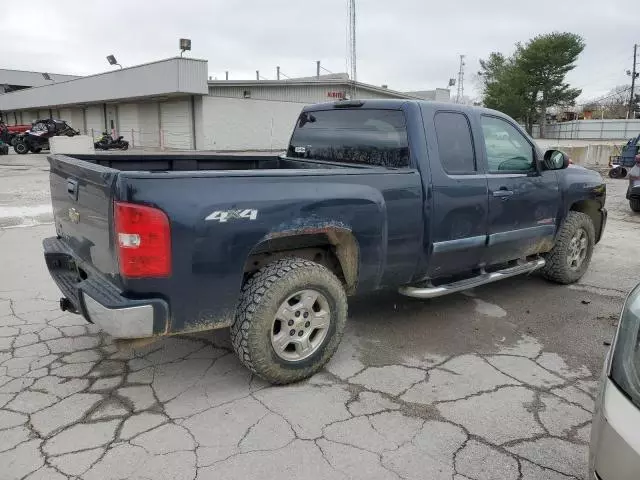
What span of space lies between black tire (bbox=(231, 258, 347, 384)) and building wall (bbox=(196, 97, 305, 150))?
26258 millimetres

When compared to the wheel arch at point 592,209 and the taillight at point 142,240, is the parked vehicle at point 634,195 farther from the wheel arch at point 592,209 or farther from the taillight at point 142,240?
the taillight at point 142,240

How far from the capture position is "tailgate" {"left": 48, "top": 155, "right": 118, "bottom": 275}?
295 centimetres

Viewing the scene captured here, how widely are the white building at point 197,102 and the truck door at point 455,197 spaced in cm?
2414

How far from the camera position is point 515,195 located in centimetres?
473

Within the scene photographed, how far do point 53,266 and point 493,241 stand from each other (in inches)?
140

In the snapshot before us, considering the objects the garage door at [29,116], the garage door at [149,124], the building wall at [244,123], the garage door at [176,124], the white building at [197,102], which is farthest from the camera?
the garage door at [29,116]

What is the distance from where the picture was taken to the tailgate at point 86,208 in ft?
9.69

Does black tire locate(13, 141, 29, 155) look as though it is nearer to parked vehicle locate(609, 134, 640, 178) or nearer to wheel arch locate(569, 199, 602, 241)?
parked vehicle locate(609, 134, 640, 178)

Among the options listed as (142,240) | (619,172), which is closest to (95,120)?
(619,172)

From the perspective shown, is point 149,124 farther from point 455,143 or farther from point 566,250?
point 455,143

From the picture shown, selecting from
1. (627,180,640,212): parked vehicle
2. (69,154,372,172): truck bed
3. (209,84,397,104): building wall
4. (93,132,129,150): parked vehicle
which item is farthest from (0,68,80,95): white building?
(69,154,372,172): truck bed

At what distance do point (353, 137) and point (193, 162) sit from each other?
5.13ft

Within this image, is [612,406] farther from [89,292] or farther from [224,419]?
[89,292]

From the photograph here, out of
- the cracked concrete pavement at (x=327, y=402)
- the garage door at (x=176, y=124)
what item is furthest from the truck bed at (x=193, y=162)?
the garage door at (x=176, y=124)
